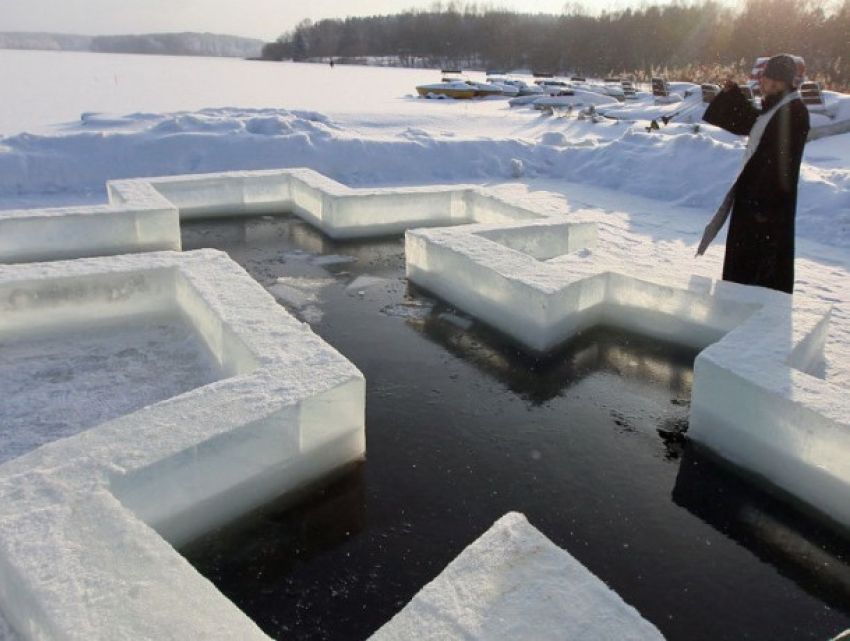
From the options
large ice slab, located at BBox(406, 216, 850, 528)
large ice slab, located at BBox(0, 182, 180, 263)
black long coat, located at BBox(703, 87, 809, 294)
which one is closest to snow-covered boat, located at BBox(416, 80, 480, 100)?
large ice slab, located at BBox(406, 216, 850, 528)

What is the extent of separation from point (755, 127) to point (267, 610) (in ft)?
13.3

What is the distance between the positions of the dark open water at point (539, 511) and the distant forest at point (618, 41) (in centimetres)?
2505

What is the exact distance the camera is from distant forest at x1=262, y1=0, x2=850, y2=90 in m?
38.2

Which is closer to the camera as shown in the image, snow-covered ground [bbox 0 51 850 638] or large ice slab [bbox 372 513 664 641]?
large ice slab [bbox 372 513 664 641]

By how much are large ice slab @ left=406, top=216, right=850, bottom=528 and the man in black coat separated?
0.23 metres

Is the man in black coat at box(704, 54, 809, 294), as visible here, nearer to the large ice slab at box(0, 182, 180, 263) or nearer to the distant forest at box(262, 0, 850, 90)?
the large ice slab at box(0, 182, 180, 263)

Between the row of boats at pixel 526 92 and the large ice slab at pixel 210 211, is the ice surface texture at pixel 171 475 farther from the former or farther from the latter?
the row of boats at pixel 526 92

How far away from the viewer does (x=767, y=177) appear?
4.34 meters

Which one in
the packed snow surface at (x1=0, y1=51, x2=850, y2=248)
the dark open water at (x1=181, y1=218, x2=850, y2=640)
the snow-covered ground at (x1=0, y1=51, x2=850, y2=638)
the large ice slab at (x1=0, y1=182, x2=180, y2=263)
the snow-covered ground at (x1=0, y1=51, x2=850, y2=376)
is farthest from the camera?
the packed snow surface at (x1=0, y1=51, x2=850, y2=248)

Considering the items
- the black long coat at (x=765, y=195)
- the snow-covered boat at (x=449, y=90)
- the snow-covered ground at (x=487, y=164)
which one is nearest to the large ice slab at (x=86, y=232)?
the snow-covered ground at (x=487, y=164)

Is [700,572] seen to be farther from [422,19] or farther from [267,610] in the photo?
[422,19]

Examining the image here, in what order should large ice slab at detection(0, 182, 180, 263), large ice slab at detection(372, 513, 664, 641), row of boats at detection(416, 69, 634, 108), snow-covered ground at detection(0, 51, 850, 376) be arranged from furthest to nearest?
row of boats at detection(416, 69, 634, 108) < snow-covered ground at detection(0, 51, 850, 376) < large ice slab at detection(0, 182, 180, 263) < large ice slab at detection(372, 513, 664, 641)

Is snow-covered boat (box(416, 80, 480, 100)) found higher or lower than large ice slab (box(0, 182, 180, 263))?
higher

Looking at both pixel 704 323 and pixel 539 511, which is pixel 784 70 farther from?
pixel 539 511
